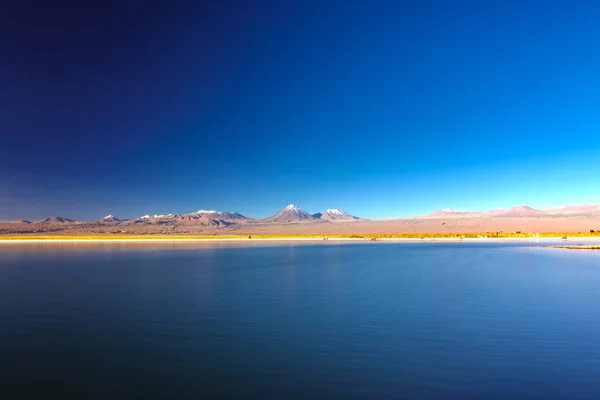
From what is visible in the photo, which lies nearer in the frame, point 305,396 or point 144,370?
point 305,396

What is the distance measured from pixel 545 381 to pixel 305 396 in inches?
236

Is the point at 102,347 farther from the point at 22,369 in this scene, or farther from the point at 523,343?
the point at 523,343

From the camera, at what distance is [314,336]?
1477 centimetres

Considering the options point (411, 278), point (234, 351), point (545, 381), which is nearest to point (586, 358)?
point (545, 381)

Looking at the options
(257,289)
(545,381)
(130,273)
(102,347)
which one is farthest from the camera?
(130,273)

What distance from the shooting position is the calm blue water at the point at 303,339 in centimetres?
1012

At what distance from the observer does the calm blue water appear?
10.1 m

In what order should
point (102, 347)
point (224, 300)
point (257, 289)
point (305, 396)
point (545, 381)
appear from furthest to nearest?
1. point (257, 289)
2. point (224, 300)
3. point (102, 347)
4. point (545, 381)
5. point (305, 396)

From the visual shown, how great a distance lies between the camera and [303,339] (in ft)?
47.1

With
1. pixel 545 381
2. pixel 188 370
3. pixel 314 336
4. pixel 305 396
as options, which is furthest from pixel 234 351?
pixel 545 381

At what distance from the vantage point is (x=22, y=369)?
444 inches

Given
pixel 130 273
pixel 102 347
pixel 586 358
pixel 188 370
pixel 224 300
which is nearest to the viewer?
pixel 188 370

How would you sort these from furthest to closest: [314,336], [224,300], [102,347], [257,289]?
[257,289], [224,300], [314,336], [102,347]

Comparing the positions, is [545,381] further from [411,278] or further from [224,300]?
[411,278]
